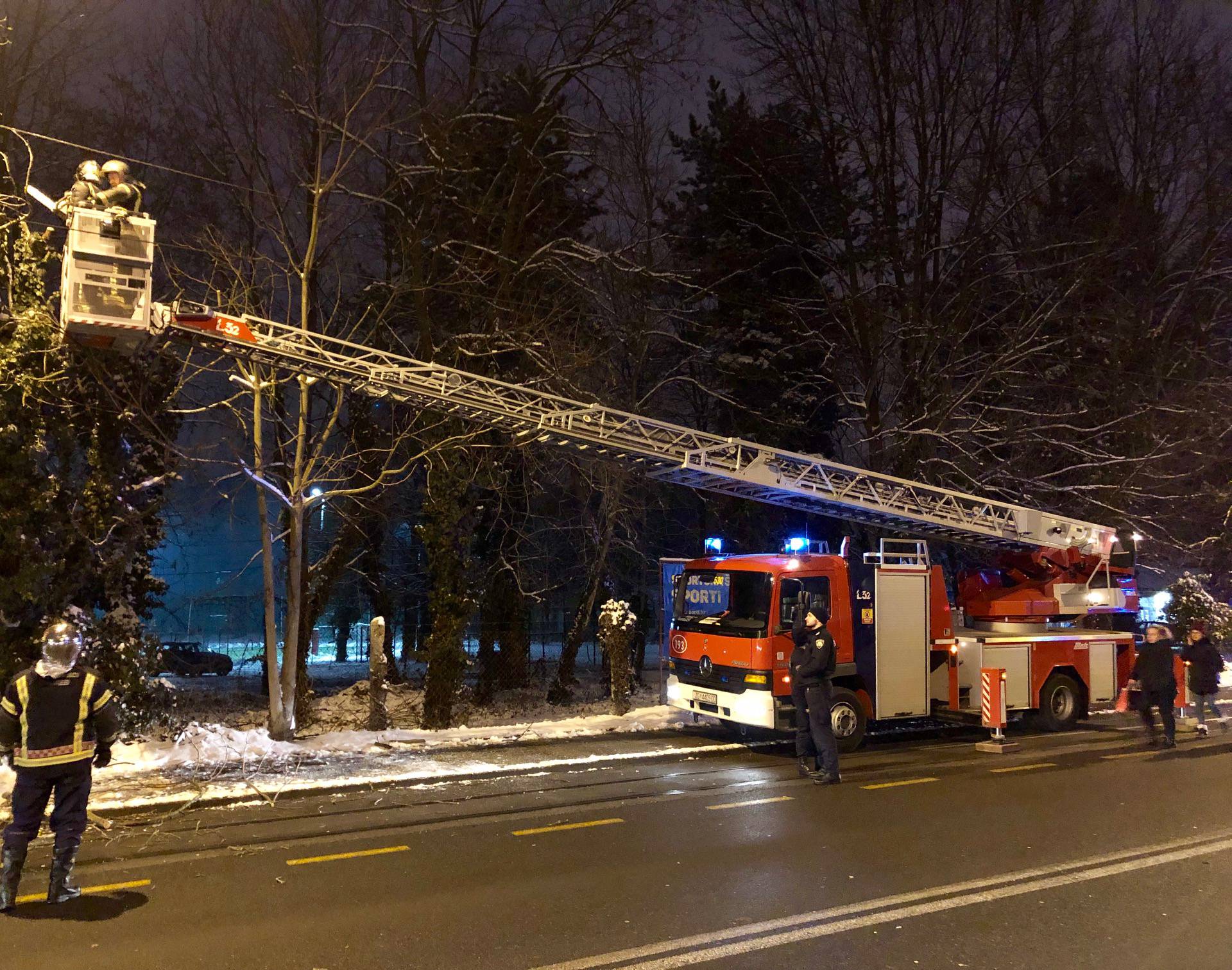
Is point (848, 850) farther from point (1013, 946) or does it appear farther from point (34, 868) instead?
point (34, 868)

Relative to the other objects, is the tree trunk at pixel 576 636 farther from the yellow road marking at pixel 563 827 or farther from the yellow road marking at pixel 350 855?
the yellow road marking at pixel 350 855

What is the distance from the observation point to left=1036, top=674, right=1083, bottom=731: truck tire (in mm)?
13578

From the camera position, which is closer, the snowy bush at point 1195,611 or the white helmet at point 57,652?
the white helmet at point 57,652

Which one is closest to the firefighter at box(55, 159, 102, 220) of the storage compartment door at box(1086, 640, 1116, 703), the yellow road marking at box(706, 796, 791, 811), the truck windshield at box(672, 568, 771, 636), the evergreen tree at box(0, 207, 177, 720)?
the evergreen tree at box(0, 207, 177, 720)

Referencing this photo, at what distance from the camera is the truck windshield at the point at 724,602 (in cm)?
1137

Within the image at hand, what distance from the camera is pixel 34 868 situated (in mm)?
6719

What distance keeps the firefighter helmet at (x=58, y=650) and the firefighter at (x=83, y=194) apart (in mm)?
3802

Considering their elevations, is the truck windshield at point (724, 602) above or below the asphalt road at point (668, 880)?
above

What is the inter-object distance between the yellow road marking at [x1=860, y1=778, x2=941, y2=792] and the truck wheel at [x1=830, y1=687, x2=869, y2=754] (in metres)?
1.63

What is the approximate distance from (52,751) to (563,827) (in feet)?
12.8

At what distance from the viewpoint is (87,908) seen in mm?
5840

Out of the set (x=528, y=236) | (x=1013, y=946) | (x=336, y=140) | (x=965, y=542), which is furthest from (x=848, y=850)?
(x=528, y=236)

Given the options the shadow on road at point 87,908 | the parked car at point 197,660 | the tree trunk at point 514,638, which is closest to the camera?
the shadow on road at point 87,908

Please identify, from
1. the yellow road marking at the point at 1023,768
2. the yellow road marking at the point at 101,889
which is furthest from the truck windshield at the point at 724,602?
the yellow road marking at the point at 101,889
